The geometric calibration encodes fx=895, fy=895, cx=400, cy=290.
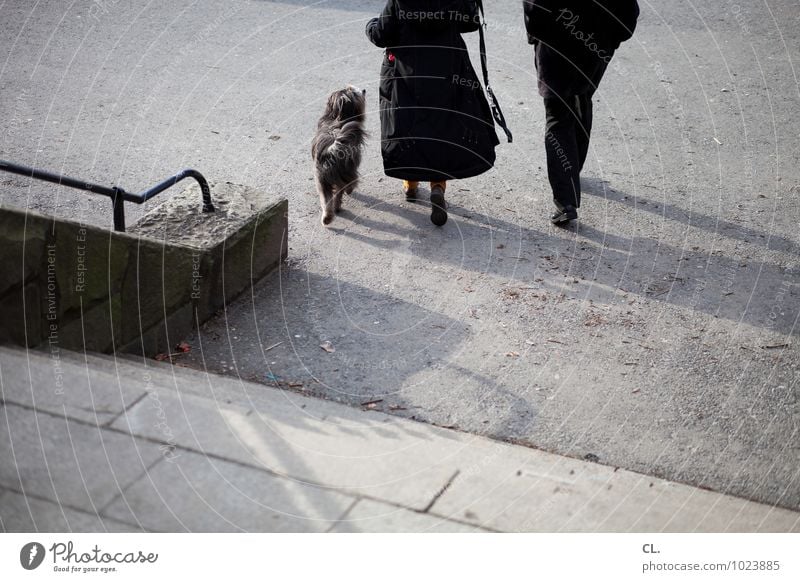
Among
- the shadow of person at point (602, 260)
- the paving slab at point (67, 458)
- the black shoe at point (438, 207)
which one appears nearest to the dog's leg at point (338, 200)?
the shadow of person at point (602, 260)

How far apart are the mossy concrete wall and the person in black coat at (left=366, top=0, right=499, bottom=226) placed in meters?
1.38

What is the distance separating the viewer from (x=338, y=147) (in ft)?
19.3

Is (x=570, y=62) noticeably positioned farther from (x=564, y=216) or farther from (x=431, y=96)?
(x=564, y=216)

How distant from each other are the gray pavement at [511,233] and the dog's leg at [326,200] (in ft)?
0.30

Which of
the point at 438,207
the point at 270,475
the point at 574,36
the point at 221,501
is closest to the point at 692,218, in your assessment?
the point at 574,36

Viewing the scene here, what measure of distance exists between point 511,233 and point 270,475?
10.3ft

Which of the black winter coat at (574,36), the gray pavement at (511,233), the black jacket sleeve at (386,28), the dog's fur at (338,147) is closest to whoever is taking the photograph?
the gray pavement at (511,233)

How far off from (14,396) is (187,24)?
22.9 feet

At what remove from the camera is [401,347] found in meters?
4.81

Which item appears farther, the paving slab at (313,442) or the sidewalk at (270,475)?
the paving slab at (313,442)

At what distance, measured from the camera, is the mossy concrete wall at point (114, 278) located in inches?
170

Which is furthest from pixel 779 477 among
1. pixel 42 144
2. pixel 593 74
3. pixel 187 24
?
pixel 187 24

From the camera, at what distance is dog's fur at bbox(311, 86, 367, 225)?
590 cm

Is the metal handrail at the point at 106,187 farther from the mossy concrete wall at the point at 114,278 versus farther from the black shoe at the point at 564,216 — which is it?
the black shoe at the point at 564,216
